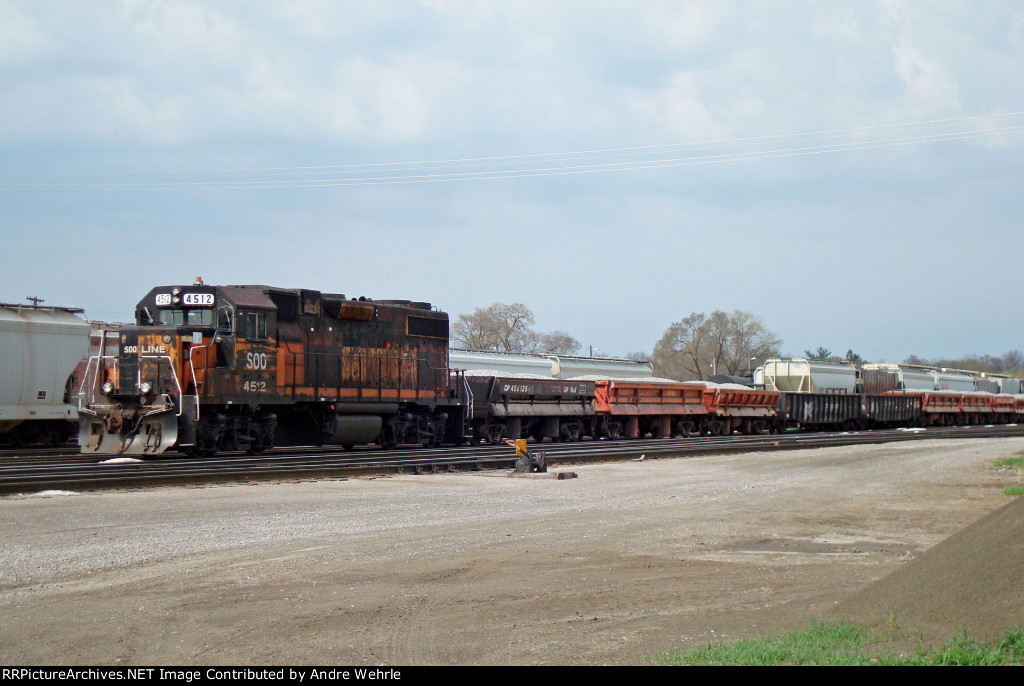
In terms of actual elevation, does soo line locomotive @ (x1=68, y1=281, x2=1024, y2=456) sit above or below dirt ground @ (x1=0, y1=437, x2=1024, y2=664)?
above

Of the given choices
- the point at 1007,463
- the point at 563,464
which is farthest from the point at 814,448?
the point at 563,464

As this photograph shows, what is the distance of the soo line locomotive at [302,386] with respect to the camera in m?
17.8

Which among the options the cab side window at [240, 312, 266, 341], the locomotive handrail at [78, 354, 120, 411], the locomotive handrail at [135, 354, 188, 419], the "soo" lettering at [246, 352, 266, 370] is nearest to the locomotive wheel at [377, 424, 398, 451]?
the "soo" lettering at [246, 352, 266, 370]

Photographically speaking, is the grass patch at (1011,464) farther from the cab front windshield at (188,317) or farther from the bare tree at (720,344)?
the bare tree at (720,344)

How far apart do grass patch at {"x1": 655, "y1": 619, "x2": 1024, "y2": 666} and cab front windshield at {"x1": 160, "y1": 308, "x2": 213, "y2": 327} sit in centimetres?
1571

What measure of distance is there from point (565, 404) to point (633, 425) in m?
3.77

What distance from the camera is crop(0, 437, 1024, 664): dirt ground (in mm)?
5633

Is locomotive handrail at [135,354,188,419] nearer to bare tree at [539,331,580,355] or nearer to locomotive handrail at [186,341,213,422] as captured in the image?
locomotive handrail at [186,341,213,422]

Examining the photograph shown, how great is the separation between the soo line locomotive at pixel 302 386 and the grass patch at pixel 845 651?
46.8ft

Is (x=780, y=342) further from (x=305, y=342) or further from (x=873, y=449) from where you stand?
(x=305, y=342)

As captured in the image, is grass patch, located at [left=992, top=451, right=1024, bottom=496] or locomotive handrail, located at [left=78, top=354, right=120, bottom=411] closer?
locomotive handrail, located at [left=78, top=354, right=120, bottom=411]

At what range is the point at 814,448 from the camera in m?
26.7

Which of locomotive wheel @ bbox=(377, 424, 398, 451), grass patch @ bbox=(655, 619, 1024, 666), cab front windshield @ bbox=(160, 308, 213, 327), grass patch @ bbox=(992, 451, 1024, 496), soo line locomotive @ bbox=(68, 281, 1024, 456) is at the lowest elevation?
grass patch @ bbox=(992, 451, 1024, 496)

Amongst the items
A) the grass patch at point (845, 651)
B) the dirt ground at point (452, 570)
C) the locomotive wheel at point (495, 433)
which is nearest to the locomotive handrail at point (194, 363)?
the dirt ground at point (452, 570)
